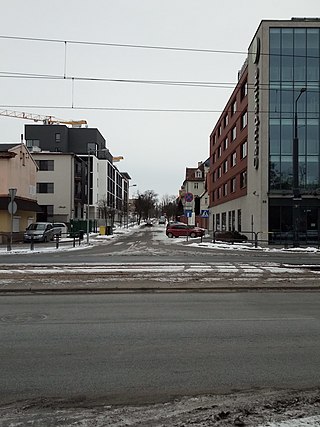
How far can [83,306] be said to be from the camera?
10.5 metres

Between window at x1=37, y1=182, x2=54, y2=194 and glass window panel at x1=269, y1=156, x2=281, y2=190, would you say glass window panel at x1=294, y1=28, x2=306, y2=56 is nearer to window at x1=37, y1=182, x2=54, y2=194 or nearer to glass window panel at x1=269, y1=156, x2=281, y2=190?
glass window panel at x1=269, y1=156, x2=281, y2=190

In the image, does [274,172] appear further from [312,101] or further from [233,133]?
[233,133]

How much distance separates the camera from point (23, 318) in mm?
A: 9094

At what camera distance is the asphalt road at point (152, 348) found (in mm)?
5285

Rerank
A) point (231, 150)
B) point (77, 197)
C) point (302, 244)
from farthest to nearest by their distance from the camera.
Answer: point (77, 197)
point (231, 150)
point (302, 244)

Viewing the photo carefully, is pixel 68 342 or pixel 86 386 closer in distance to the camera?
pixel 86 386

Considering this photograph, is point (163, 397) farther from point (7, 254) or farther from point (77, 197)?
point (77, 197)

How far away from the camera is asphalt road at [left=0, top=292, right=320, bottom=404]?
17.3 feet

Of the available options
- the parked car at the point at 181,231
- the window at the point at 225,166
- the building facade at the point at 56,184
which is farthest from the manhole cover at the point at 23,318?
the building facade at the point at 56,184

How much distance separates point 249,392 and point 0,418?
266 cm

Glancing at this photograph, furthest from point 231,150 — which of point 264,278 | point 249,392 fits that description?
point 249,392

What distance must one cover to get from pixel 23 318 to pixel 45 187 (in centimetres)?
6493

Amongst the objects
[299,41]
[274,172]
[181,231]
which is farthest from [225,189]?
[299,41]

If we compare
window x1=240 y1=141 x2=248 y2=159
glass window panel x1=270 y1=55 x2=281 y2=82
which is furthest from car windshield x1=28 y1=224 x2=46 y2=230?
glass window panel x1=270 y1=55 x2=281 y2=82
